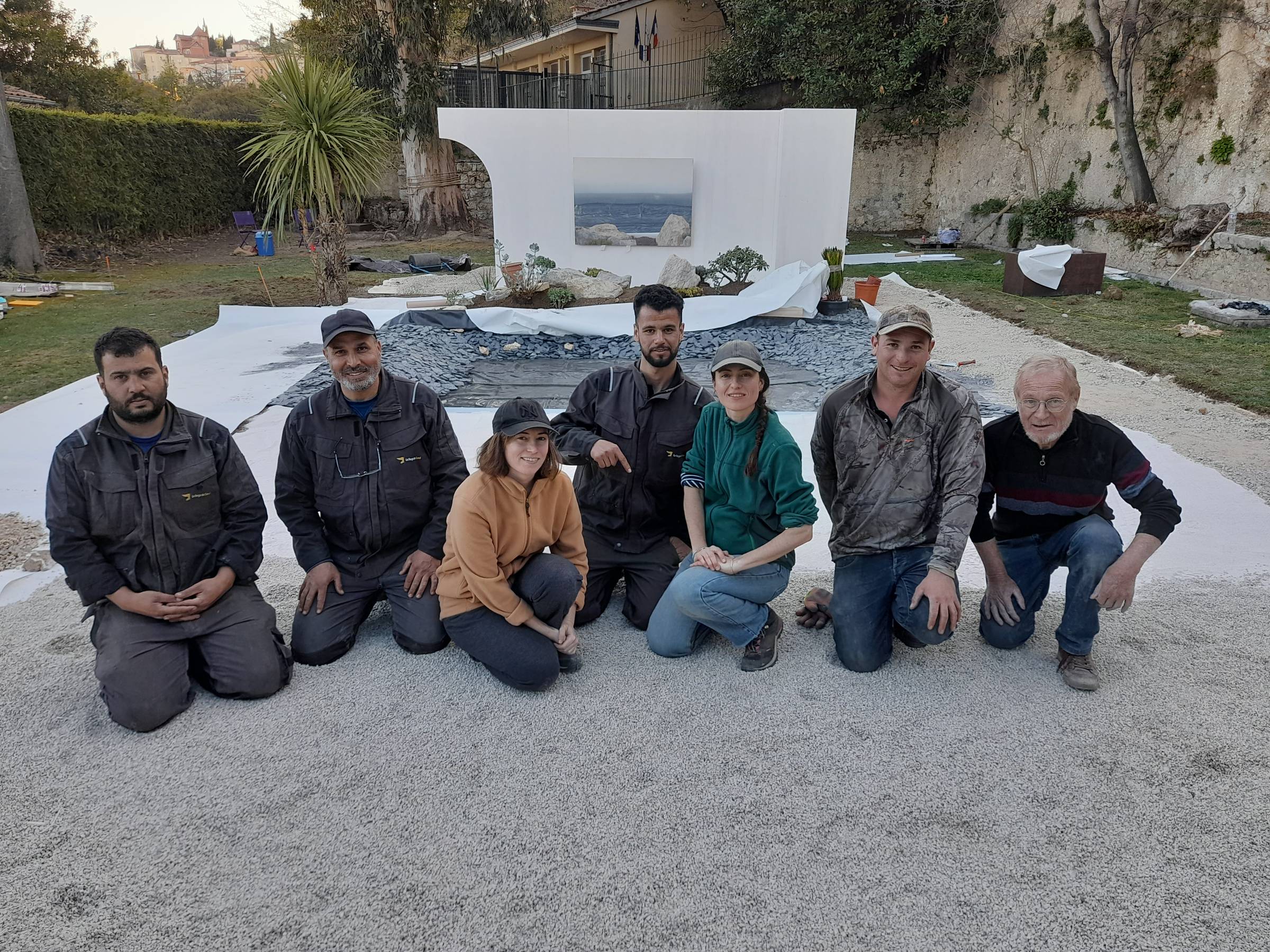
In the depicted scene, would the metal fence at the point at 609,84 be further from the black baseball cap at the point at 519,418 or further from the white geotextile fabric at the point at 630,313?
the black baseball cap at the point at 519,418

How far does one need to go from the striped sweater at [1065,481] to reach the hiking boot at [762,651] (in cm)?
78

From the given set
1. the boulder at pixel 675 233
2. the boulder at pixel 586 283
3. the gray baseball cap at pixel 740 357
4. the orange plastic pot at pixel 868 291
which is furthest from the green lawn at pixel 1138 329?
the gray baseball cap at pixel 740 357

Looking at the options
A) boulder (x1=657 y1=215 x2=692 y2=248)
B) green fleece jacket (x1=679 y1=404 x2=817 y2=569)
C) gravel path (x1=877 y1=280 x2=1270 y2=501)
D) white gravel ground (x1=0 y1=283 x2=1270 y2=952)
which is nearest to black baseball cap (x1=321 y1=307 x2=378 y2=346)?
white gravel ground (x1=0 y1=283 x2=1270 y2=952)

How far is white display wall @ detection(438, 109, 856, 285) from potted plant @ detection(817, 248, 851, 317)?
2.32ft

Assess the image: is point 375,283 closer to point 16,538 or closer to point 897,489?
point 16,538

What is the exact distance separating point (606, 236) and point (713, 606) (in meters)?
9.65

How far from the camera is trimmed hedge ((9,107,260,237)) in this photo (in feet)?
49.6

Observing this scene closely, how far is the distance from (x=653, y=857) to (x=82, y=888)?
1.37 m

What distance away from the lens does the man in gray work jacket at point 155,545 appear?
106 inches

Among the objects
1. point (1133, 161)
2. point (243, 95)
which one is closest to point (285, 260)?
point (1133, 161)

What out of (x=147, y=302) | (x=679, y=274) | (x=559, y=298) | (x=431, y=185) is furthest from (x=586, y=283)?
(x=431, y=185)

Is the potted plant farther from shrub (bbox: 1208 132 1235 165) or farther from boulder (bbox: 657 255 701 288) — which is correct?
shrub (bbox: 1208 132 1235 165)

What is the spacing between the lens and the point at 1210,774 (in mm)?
2424

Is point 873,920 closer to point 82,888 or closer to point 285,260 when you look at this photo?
point 82,888
